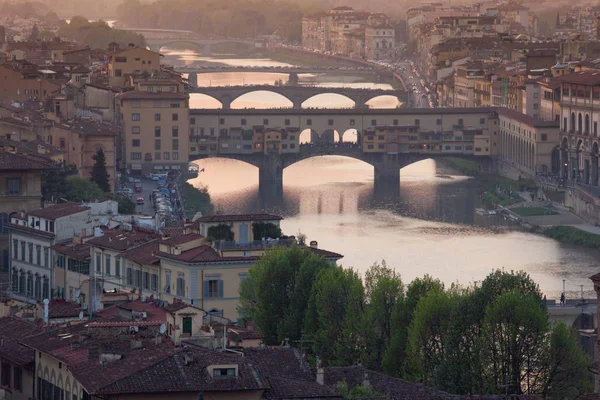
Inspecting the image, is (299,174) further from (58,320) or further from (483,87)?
(58,320)

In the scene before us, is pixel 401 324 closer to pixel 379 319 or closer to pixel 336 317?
pixel 379 319

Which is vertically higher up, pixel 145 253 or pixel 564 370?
pixel 145 253

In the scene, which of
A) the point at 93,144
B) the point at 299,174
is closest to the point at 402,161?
the point at 299,174

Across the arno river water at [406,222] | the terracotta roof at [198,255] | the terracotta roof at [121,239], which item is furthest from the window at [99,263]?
the arno river water at [406,222]

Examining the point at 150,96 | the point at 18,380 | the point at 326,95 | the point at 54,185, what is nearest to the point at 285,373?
the point at 18,380

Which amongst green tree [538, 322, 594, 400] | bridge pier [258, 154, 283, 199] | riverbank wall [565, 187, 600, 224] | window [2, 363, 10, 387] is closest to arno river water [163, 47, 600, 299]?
bridge pier [258, 154, 283, 199]

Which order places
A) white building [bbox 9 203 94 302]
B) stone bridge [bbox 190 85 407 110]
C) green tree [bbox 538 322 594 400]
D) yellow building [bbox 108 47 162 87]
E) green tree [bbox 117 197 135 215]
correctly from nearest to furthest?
green tree [bbox 538 322 594 400] < white building [bbox 9 203 94 302] < green tree [bbox 117 197 135 215] < yellow building [bbox 108 47 162 87] < stone bridge [bbox 190 85 407 110]

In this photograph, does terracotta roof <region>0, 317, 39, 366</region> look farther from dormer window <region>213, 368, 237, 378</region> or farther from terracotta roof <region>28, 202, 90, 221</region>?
terracotta roof <region>28, 202, 90, 221</region>
